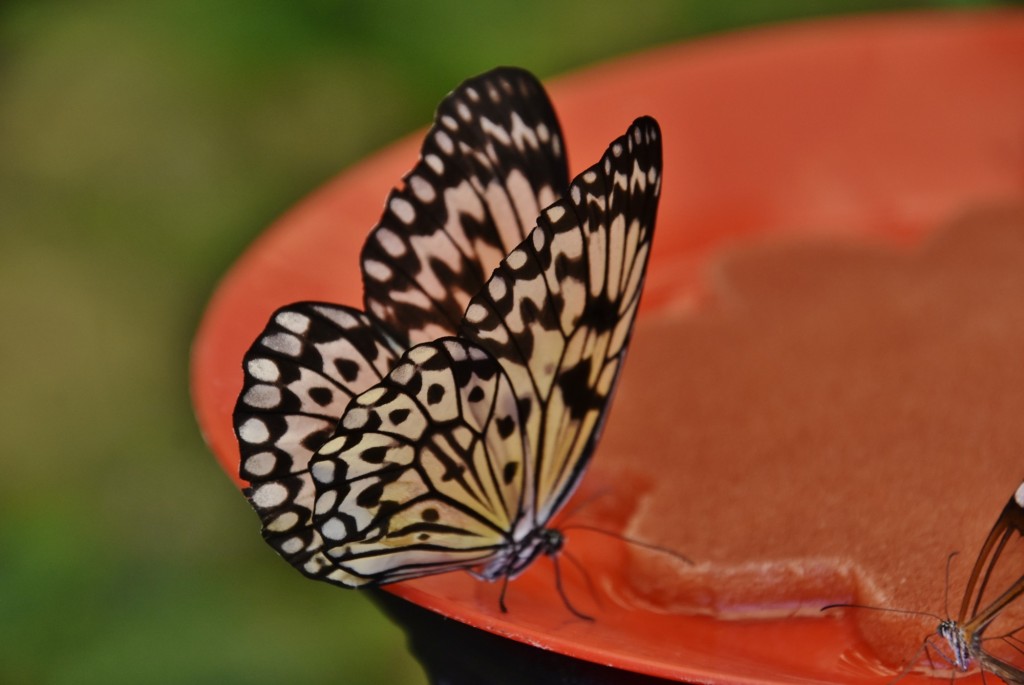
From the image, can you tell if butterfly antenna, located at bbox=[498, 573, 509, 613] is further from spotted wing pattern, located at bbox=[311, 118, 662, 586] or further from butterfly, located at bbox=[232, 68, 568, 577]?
butterfly, located at bbox=[232, 68, 568, 577]

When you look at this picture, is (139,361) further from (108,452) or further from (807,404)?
(807,404)

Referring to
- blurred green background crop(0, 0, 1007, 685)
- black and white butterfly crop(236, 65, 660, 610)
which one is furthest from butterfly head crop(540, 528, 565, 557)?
blurred green background crop(0, 0, 1007, 685)

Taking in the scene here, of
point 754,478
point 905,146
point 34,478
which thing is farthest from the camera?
point 34,478

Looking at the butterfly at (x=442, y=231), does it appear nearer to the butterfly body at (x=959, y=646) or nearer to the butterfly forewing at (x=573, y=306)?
the butterfly forewing at (x=573, y=306)

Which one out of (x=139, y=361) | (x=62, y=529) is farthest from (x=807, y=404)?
Answer: (x=139, y=361)

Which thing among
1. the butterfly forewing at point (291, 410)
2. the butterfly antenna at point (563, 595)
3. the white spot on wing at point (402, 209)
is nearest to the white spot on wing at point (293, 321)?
the butterfly forewing at point (291, 410)

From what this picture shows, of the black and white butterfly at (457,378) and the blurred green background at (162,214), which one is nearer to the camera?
the black and white butterfly at (457,378)

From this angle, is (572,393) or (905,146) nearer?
(572,393)
